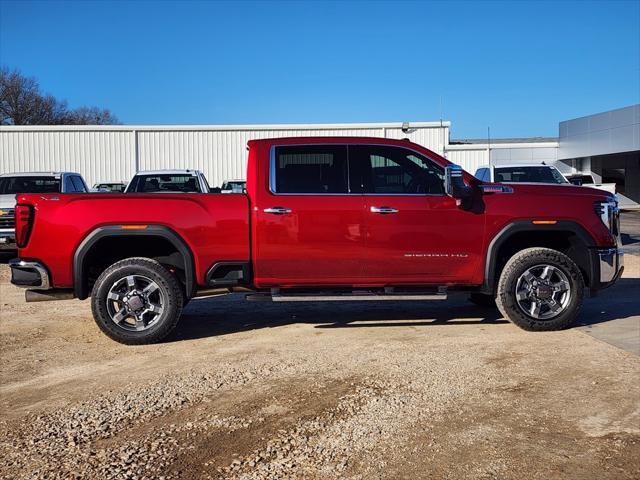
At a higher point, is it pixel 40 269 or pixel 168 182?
pixel 168 182

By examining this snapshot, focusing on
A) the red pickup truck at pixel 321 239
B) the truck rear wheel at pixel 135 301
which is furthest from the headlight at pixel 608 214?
the truck rear wheel at pixel 135 301

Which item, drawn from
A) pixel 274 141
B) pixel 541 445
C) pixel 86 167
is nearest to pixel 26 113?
pixel 86 167

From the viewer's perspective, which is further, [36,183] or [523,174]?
[523,174]

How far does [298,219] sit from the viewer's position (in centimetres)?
622

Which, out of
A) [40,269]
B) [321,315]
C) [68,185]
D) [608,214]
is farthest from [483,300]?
[68,185]

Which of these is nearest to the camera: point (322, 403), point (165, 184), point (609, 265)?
point (322, 403)

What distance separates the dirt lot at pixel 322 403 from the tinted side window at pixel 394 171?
1.56 m

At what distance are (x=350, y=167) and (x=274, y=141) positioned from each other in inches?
33.8

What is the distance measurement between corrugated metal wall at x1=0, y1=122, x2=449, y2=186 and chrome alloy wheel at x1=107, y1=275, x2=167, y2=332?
2170 centimetres

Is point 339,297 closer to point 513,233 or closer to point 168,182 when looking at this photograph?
point 513,233

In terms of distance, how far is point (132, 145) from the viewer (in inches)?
1076

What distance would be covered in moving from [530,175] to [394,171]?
30.4 ft

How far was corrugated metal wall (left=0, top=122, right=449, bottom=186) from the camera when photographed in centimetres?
2734

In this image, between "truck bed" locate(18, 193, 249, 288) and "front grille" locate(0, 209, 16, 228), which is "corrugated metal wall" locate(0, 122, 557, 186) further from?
"truck bed" locate(18, 193, 249, 288)
